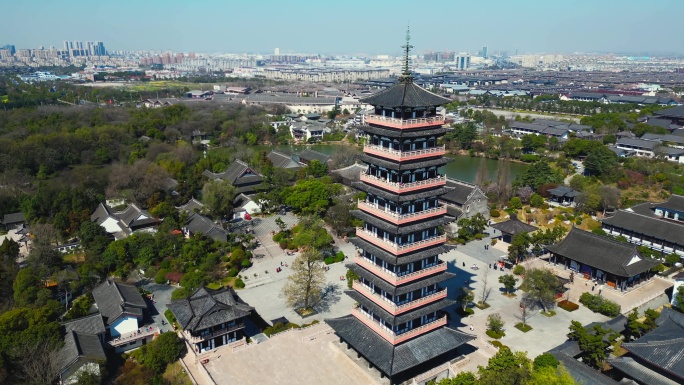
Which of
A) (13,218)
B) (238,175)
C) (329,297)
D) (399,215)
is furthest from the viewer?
(238,175)

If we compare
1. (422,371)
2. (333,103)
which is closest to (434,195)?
(422,371)

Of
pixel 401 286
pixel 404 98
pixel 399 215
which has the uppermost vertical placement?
pixel 404 98

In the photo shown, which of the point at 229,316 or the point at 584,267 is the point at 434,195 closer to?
the point at 229,316

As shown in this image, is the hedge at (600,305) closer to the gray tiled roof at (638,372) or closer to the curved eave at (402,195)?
the gray tiled roof at (638,372)

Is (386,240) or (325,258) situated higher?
(386,240)

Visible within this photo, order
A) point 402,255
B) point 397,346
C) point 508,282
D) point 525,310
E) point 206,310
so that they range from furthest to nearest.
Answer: point 508,282 → point 525,310 → point 206,310 → point 397,346 → point 402,255

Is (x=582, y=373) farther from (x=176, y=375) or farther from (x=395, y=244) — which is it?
(x=176, y=375)

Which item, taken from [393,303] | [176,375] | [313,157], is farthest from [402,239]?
[313,157]

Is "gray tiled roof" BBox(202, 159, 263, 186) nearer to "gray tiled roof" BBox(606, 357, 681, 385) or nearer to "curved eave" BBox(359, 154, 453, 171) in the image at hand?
"curved eave" BBox(359, 154, 453, 171)
